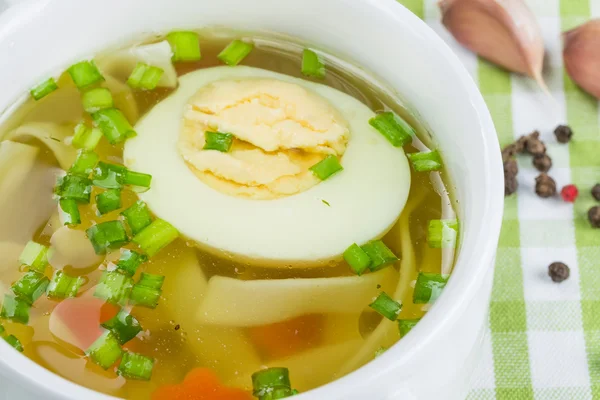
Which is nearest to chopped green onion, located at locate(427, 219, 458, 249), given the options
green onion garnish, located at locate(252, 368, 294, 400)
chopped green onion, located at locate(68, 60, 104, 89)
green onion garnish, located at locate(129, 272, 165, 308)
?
green onion garnish, located at locate(252, 368, 294, 400)

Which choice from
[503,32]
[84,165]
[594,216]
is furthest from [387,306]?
[503,32]

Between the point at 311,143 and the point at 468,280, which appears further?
the point at 311,143

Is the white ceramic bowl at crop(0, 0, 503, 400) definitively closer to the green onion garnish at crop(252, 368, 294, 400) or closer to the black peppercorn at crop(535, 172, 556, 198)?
the green onion garnish at crop(252, 368, 294, 400)

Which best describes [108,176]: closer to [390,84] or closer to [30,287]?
[30,287]

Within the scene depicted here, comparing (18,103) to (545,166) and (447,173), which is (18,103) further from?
Answer: (545,166)

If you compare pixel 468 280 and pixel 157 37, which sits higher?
pixel 157 37

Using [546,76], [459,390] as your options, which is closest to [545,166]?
[546,76]
